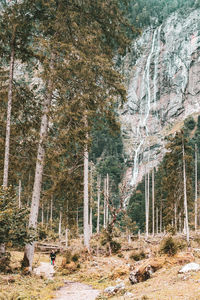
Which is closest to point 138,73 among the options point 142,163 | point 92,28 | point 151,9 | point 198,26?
point 198,26

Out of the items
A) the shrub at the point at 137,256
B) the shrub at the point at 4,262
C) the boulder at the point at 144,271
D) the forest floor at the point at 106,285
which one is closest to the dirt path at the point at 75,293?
the forest floor at the point at 106,285

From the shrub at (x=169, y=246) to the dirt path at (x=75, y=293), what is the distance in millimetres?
3016

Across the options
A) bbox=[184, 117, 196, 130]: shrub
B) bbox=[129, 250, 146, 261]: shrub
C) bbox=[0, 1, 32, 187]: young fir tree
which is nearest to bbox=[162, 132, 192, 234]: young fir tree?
bbox=[129, 250, 146, 261]: shrub

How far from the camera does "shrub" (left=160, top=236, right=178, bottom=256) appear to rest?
32.7 ft

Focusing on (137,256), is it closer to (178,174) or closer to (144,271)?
(144,271)

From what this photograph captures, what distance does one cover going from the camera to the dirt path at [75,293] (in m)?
8.00

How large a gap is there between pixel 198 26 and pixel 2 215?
95.9 m

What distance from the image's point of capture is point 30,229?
8.68 meters

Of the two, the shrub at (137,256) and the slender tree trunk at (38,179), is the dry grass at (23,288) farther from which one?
the shrub at (137,256)

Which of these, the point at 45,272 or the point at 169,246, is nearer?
the point at 169,246

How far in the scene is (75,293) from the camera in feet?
28.7

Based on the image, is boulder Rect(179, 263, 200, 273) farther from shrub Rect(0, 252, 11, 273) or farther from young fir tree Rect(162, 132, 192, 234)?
young fir tree Rect(162, 132, 192, 234)

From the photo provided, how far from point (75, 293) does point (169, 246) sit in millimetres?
3822

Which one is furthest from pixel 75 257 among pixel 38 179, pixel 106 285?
pixel 38 179
